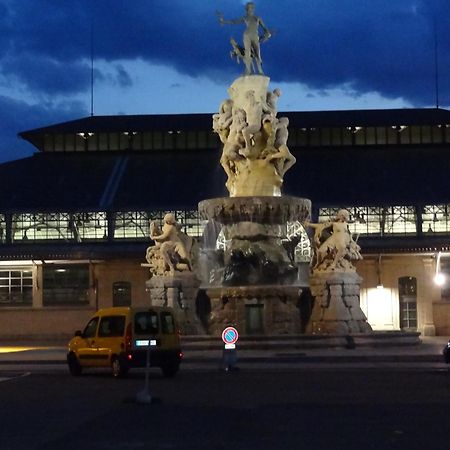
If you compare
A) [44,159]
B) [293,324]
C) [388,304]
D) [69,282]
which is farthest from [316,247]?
[44,159]

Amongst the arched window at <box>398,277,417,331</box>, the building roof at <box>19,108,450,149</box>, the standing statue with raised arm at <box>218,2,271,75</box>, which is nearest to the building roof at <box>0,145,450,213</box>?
the building roof at <box>19,108,450,149</box>

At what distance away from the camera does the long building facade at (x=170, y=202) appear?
184 ft

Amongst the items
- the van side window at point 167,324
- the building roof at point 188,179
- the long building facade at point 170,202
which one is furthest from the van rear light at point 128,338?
the building roof at point 188,179

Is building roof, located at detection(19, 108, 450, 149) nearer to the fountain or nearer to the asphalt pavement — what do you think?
the fountain

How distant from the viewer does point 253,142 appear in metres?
39.4

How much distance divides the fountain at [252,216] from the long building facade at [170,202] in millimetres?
Answer: 16739

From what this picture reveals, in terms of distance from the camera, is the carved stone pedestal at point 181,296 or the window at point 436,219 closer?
the carved stone pedestal at point 181,296

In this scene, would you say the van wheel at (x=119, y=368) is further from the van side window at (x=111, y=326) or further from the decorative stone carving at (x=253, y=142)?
the decorative stone carving at (x=253, y=142)

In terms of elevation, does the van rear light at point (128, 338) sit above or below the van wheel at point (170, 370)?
above

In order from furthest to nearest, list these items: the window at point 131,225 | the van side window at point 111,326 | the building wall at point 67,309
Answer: the window at point 131,225 < the building wall at point 67,309 < the van side window at point 111,326

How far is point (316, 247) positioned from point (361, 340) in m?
3.84

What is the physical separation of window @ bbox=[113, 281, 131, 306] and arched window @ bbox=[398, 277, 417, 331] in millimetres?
13342

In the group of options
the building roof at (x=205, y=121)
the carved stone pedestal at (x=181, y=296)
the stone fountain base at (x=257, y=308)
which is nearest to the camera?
the stone fountain base at (x=257, y=308)

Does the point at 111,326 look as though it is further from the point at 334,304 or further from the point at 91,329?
the point at 334,304
